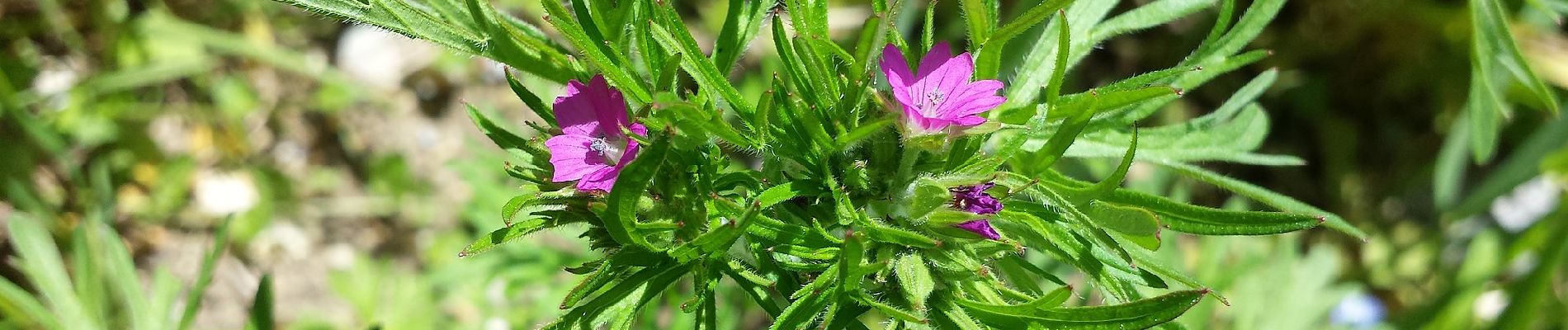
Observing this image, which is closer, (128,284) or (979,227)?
(979,227)

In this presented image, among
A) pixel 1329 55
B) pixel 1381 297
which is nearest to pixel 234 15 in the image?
pixel 1329 55

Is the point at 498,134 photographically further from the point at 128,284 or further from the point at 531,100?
the point at 128,284

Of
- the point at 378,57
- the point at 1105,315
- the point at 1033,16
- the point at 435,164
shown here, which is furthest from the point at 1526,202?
the point at 378,57

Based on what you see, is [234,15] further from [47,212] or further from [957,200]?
[957,200]

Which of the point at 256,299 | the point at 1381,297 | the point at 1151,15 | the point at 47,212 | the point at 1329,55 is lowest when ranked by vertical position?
the point at 47,212

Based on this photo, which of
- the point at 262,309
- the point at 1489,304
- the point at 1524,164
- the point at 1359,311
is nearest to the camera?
the point at 262,309

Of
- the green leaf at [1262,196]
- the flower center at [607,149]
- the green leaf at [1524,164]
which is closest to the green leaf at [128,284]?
the flower center at [607,149]

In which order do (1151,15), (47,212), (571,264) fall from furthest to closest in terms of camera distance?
1. (47,212)
2. (571,264)
3. (1151,15)
